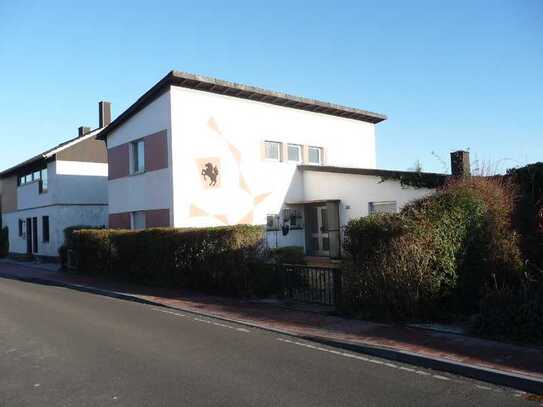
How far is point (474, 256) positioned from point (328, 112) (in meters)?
15.1

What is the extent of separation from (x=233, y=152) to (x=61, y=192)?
468 inches

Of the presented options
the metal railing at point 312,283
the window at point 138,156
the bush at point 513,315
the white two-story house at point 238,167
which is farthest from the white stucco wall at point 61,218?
the bush at point 513,315

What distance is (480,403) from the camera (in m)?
5.19

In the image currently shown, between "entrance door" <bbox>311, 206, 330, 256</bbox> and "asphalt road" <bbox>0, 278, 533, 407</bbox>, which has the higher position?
"entrance door" <bbox>311, 206, 330, 256</bbox>

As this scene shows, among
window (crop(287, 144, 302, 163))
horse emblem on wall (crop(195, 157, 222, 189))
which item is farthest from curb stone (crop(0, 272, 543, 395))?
window (crop(287, 144, 302, 163))

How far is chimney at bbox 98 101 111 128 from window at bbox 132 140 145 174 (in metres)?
13.1

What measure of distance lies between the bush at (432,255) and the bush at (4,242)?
1200 inches

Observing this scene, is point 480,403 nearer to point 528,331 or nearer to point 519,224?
point 528,331

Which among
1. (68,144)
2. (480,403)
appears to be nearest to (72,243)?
(68,144)

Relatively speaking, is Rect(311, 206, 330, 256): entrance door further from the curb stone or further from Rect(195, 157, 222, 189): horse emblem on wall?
the curb stone

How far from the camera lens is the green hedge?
42.1 feet

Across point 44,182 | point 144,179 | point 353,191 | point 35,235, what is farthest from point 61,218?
point 353,191

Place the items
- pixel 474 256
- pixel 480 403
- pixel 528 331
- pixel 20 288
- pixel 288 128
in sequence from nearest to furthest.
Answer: pixel 480 403
pixel 528 331
pixel 474 256
pixel 20 288
pixel 288 128

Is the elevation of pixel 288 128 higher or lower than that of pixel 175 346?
higher
